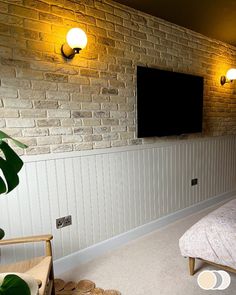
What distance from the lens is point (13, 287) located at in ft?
2.50

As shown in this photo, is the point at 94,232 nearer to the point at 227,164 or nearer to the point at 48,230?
the point at 48,230

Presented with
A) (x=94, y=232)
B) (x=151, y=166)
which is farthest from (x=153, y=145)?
(x=94, y=232)

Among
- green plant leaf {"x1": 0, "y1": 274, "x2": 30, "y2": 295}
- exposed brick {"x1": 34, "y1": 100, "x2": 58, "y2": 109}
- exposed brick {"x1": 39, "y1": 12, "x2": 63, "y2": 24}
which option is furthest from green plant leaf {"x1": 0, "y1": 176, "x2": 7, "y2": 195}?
exposed brick {"x1": 39, "y1": 12, "x2": 63, "y2": 24}

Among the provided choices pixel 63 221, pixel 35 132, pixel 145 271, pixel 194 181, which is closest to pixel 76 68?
pixel 35 132

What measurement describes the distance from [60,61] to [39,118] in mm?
543

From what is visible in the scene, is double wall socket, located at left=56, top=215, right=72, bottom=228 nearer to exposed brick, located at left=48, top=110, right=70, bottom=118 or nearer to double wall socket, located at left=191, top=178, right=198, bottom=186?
exposed brick, located at left=48, top=110, right=70, bottom=118

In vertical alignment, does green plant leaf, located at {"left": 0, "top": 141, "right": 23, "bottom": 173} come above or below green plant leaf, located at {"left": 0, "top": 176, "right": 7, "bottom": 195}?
above

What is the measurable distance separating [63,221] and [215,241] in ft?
4.31

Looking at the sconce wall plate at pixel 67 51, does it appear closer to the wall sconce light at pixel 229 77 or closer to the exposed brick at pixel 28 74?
the exposed brick at pixel 28 74

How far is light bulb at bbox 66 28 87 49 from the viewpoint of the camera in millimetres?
1876

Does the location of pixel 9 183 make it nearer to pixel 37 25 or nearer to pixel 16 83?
pixel 16 83

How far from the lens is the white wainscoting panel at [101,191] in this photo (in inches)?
76.2

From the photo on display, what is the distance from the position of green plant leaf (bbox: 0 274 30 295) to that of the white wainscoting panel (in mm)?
1176

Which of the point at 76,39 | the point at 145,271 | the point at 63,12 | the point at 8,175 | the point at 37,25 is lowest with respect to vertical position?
the point at 145,271
